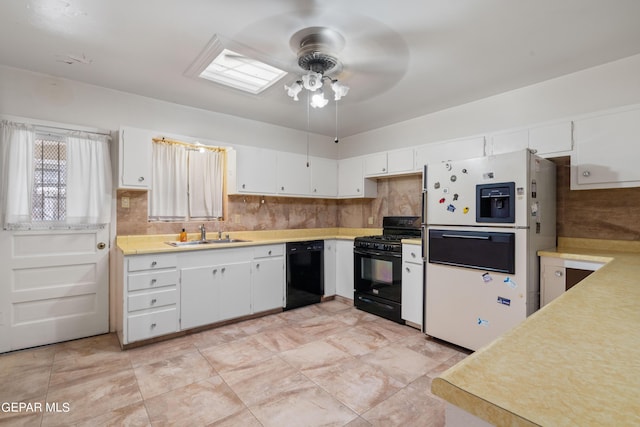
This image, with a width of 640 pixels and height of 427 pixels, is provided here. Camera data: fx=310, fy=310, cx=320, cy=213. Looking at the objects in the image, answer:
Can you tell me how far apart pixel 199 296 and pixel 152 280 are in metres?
0.48

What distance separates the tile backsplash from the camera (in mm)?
2643

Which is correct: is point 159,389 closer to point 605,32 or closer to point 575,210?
point 575,210

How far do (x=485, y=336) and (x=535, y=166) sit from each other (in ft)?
4.81

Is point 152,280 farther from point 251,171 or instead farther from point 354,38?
point 354,38

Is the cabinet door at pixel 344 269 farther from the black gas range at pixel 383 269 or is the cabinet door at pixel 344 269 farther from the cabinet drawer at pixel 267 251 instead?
the cabinet drawer at pixel 267 251

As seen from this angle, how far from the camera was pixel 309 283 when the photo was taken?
407 cm

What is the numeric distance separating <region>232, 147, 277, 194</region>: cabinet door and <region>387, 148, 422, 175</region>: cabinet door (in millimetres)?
1524

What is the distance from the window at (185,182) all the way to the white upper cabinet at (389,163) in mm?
1982

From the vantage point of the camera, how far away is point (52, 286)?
2.91m

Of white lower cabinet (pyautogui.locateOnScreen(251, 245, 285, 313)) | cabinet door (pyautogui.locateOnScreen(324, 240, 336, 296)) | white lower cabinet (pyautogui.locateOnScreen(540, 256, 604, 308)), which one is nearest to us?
white lower cabinet (pyautogui.locateOnScreen(540, 256, 604, 308))

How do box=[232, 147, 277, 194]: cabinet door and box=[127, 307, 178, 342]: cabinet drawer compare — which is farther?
box=[232, 147, 277, 194]: cabinet door

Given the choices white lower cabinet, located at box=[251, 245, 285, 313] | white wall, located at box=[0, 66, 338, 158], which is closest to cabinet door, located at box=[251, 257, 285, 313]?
white lower cabinet, located at box=[251, 245, 285, 313]

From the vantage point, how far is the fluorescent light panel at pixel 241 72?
8.34 ft

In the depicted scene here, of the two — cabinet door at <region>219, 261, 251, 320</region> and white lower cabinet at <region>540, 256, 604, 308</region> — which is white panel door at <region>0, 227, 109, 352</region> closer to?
cabinet door at <region>219, 261, 251, 320</region>
